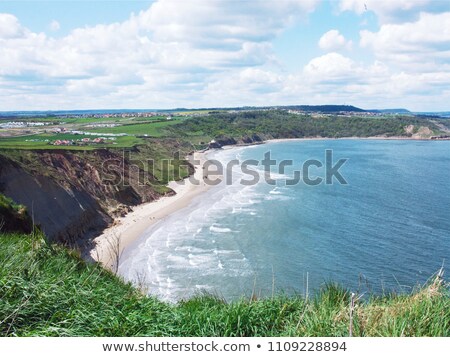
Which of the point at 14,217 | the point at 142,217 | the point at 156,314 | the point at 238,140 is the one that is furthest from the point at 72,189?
the point at 238,140

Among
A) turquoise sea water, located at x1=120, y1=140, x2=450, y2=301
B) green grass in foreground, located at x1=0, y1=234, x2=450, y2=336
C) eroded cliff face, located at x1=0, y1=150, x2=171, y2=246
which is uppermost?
green grass in foreground, located at x1=0, y1=234, x2=450, y2=336

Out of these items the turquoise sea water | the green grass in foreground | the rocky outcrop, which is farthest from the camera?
the rocky outcrop

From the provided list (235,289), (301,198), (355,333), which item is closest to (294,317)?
(355,333)

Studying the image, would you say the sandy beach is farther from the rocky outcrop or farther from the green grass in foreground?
the rocky outcrop

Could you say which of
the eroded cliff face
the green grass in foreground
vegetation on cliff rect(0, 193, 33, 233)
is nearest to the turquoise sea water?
the eroded cliff face

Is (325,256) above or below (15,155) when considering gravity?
below

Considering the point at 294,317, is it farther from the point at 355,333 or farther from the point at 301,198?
the point at 301,198
